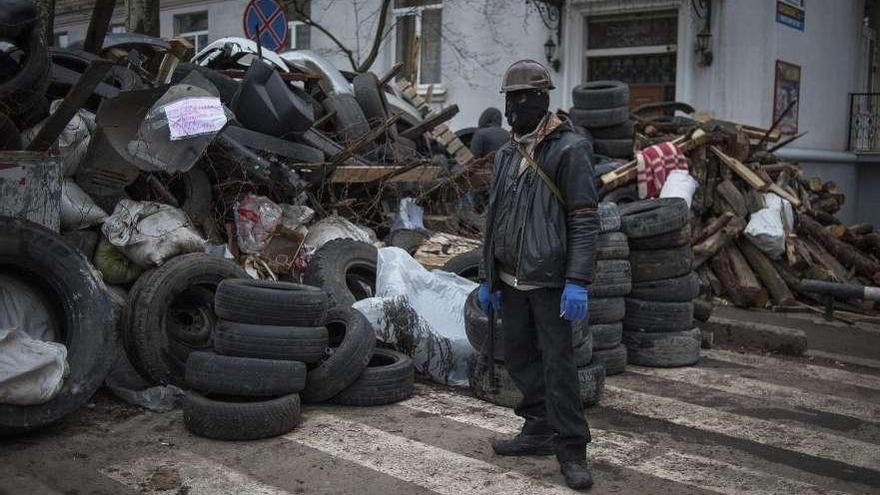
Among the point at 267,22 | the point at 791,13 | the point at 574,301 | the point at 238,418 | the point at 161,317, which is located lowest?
the point at 238,418

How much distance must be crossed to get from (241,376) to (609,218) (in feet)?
10.8

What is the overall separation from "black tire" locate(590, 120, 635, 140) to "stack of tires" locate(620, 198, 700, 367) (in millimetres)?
4574

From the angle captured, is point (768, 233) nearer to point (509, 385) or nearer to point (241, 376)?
point (509, 385)

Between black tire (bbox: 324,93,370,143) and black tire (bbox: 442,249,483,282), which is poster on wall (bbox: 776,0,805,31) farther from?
black tire (bbox: 442,249,483,282)

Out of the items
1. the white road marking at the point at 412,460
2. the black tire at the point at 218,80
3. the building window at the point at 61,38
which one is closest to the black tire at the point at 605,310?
the white road marking at the point at 412,460

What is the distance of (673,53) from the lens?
15320 millimetres

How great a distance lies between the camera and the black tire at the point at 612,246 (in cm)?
704

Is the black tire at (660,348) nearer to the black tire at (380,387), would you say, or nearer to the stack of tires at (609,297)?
the stack of tires at (609,297)

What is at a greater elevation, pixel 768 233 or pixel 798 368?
pixel 768 233

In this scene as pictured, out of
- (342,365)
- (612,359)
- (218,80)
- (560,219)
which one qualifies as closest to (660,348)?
(612,359)

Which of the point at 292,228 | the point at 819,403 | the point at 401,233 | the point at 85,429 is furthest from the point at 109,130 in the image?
the point at 819,403

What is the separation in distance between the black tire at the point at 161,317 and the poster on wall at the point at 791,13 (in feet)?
38.4

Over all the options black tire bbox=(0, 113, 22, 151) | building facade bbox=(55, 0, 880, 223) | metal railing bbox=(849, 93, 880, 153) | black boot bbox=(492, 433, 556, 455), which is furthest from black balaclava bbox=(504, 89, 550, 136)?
metal railing bbox=(849, 93, 880, 153)

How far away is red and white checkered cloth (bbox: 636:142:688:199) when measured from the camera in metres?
11.0
